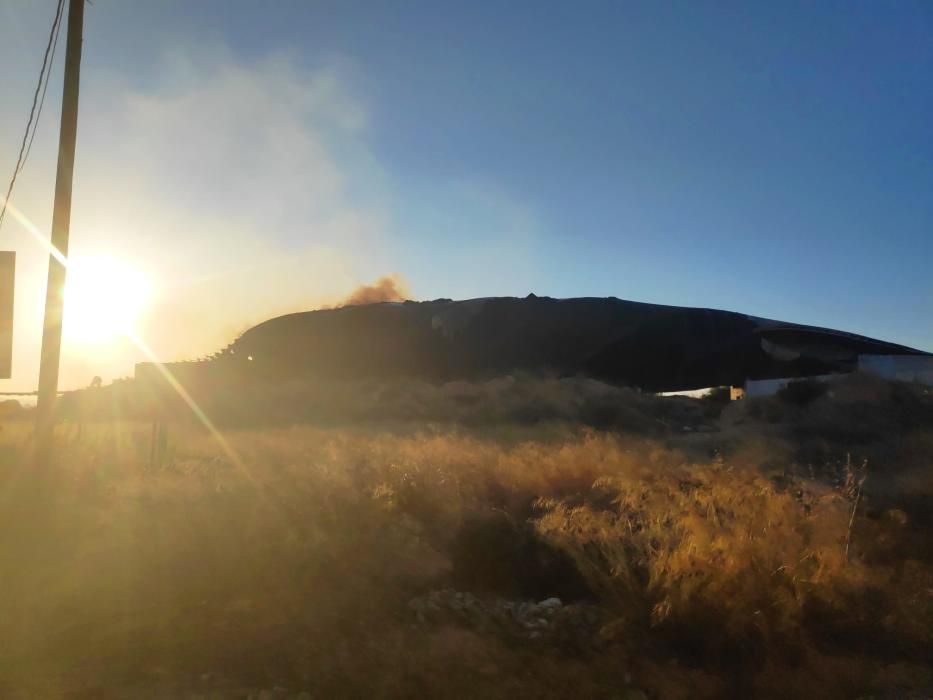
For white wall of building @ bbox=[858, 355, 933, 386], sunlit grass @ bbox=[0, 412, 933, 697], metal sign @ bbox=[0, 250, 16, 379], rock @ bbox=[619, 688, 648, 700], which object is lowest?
rock @ bbox=[619, 688, 648, 700]

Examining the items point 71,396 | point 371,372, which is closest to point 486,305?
point 371,372

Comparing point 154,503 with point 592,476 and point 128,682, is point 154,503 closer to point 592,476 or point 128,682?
point 128,682

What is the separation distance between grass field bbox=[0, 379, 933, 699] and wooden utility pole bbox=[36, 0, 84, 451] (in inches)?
26.7

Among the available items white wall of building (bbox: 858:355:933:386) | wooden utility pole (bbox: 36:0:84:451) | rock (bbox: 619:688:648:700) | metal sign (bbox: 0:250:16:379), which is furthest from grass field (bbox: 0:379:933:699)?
white wall of building (bbox: 858:355:933:386)

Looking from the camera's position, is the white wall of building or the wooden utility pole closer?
the wooden utility pole

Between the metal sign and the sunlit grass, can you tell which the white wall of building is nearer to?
the sunlit grass

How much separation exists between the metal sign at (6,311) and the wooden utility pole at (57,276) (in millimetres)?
1513

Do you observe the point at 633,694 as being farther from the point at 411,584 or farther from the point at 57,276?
the point at 57,276

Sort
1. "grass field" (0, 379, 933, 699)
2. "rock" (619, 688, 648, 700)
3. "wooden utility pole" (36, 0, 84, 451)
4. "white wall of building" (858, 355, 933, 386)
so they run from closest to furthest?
"rock" (619, 688, 648, 700), "grass field" (0, 379, 933, 699), "wooden utility pole" (36, 0, 84, 451), "white wall of building" (858, 355, 933, 386)

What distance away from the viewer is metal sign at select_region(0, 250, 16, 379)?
958cm

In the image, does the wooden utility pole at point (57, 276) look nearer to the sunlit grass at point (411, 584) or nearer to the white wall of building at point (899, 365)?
the sunlit grass at point (411, 584)

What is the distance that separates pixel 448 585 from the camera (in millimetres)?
6180

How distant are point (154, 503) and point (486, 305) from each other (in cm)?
2630

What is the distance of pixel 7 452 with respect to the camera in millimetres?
9562
